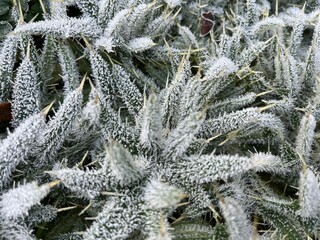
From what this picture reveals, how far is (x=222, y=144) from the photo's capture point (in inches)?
43.2

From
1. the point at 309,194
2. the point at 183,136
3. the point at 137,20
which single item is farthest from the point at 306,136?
the point at 137,20

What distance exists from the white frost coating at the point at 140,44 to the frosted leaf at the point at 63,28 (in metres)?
0.09

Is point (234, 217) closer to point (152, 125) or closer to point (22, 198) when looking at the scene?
point (152, 125)

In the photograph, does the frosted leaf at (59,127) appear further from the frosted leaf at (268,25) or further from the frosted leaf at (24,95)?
the frosted leaf at (268,25)

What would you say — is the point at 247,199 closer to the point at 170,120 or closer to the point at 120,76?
the point at 170,120

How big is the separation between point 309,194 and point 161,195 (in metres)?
0.31

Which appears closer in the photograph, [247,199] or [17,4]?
[247,199]

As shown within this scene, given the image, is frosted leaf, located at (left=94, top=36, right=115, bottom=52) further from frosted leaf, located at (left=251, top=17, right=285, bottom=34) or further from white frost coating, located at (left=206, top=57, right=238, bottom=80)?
frosted leaf, located at (left=251, top=17, right=285, bottom=34)

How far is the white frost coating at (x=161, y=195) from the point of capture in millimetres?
842

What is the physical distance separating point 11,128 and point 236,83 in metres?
0.59

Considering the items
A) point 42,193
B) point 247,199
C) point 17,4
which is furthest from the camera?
point 17,4

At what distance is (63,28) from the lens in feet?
3.62

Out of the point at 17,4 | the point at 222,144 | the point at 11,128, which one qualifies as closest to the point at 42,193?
the point at 11,128

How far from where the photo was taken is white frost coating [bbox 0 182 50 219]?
2.75ft
